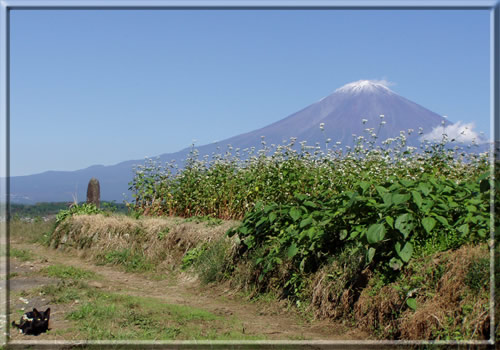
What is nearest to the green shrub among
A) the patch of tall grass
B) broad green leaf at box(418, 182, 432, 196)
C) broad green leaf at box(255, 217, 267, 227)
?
the patch of tall grass

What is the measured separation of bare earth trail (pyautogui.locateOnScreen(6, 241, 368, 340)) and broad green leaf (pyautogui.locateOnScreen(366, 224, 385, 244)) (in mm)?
829

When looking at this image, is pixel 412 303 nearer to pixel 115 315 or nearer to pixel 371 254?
pixel 371 254

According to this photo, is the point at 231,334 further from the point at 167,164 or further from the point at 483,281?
the point at 167,164

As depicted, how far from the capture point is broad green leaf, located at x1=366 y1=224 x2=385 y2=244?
4.21 m

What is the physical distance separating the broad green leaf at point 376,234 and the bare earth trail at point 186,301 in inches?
32.7

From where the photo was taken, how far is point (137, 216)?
988 centimetres

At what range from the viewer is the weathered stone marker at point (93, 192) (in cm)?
1159

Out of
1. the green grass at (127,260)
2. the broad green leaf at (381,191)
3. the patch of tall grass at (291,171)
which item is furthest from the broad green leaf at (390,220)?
the green grass at (127,260)

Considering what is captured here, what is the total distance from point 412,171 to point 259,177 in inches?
101

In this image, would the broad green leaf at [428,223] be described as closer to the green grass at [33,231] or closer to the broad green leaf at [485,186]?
the broad green leaf at [485,186]

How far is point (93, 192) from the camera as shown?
11.6 metres

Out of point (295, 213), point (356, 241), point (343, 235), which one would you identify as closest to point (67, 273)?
point (295, 213)

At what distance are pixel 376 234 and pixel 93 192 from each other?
8.79m

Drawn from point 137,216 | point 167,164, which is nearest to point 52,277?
point 137,216
